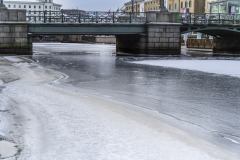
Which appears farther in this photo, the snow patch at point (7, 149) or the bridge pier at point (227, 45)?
the bridge pier at point (227, 45)

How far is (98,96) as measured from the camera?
537 inches

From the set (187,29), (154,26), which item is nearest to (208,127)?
(154,26)

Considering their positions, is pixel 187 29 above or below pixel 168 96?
above

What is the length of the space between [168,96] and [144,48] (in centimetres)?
2772

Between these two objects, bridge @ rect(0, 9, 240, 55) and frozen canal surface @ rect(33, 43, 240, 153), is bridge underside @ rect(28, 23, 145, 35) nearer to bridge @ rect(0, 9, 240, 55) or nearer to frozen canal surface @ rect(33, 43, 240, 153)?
bridge @ rect(0, 9, 240, 55)

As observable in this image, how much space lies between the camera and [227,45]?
55969 mm

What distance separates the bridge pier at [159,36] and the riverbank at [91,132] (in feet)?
94.3

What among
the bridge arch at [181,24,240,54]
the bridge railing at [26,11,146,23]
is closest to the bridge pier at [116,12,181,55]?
the bridge railing at [26,11,146,23]

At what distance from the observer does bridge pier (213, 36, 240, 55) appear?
54472 mm

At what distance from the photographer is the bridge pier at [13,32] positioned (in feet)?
121

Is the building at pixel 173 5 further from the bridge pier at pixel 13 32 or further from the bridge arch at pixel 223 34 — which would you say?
the bridge pier at pixel 13 32

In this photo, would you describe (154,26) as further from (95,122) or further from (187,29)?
(95,122)

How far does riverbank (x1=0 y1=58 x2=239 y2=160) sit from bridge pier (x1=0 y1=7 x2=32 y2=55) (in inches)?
998

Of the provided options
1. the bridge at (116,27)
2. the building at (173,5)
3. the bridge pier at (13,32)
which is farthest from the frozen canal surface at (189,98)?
the building at (173,5)
